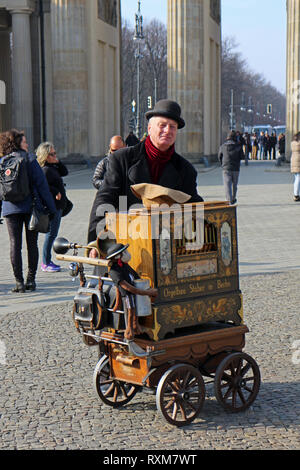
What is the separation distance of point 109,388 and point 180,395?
2.05 ft

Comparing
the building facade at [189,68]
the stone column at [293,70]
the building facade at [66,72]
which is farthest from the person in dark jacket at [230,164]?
the building facade at [189,68]

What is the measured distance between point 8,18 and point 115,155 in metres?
34.2

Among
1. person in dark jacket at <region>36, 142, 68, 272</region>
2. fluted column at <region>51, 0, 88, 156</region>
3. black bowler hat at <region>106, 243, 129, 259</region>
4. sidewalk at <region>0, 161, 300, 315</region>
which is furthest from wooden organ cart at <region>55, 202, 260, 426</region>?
fluted column at <region>51, 0, 88, 156</region>

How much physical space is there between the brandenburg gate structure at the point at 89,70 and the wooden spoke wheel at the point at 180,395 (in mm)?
26487

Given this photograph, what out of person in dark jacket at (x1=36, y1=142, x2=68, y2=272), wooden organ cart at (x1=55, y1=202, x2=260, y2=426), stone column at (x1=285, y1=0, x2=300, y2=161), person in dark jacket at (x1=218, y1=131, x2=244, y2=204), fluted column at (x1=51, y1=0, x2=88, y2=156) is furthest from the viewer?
fluted column at (x1=51, y1=0, x2=88, y2=156)

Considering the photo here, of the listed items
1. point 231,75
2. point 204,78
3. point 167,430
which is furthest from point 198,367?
point 231,75

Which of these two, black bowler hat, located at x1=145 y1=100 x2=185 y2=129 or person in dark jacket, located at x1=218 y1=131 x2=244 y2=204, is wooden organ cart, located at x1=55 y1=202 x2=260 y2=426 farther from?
person in dark jacket, located at x1=218 y1=131 x2=244 y2=204

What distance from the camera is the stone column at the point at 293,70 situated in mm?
30516

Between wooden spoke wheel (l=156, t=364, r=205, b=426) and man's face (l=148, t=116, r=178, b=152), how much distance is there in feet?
4.40

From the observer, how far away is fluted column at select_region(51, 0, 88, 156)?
1272 inches

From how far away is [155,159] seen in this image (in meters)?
5.19

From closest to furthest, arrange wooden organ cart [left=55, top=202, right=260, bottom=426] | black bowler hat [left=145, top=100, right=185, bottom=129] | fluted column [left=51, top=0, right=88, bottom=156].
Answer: wooden organ cart [left=55, top=202, right=260, bottom=426]
black bowler hat [left=145, top=100, right=185, bottom=129]
fluted column [left=51, top=0, right=88, bottom=156]

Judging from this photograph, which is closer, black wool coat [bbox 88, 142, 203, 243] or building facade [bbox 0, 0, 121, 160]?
black wool coat [bbox 88, 142, 203, 243]

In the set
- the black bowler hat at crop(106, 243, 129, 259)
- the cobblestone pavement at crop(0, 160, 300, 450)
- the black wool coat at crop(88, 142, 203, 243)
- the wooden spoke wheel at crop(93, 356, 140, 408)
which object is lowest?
the cobblestone pavement at crop(0, 160, 300, 450)
